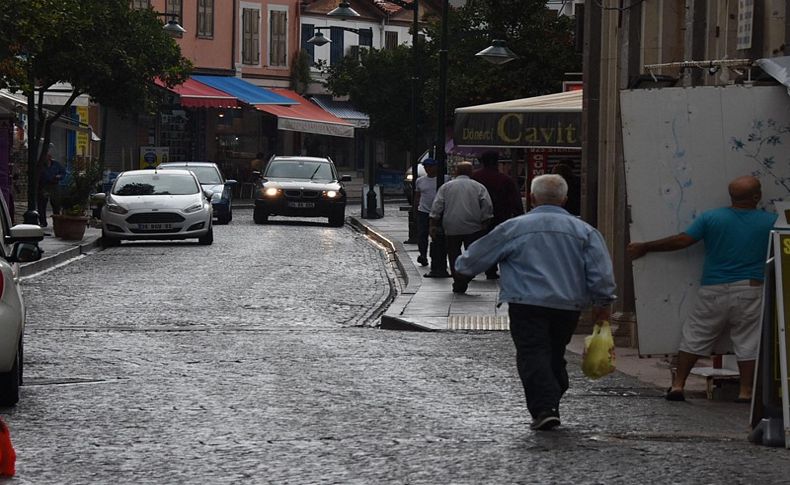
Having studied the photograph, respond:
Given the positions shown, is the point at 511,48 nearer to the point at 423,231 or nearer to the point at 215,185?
the point at 423,231

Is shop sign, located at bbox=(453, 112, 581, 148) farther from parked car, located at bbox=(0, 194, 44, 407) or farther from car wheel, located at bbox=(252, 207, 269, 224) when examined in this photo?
car wheel, located at bbox=(252, 207, 269, 224)

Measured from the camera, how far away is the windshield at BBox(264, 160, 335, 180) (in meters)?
44.1

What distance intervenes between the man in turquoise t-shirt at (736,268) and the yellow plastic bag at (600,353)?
1.18 meters

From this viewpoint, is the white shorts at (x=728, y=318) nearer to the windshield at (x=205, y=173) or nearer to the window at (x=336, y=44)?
the windshield at (x=205, y=173)

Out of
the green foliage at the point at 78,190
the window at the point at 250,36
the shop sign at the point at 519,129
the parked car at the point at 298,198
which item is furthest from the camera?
the window at the point at 250,36

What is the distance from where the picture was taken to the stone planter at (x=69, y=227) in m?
32.9

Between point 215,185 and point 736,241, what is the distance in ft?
108

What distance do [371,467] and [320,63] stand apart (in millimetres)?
63031

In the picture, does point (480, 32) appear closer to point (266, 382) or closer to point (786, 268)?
point (266, 382)

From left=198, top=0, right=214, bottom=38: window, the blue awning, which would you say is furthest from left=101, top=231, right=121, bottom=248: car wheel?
left=198, top=0, right=214, bottom=38: window

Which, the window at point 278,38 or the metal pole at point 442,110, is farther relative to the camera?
the window at point 278,38

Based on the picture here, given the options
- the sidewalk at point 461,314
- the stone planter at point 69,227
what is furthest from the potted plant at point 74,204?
the sidewalk at point 461,314

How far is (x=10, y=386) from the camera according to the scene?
435 inches

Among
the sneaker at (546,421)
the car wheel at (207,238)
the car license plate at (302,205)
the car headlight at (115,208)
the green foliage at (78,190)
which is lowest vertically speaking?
the car wheel at (207,238)
